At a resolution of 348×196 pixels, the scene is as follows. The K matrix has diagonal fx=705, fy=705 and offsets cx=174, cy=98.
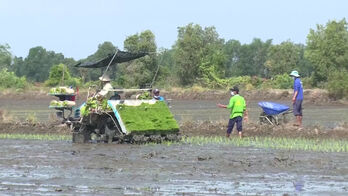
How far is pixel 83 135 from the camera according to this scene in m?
20.6

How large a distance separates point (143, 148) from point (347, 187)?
819cm

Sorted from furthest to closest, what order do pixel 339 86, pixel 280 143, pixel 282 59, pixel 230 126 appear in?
pixel 282 59, pixel 339 86, pixel 230 126, pixel 280 143

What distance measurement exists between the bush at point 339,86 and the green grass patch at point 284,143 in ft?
81.5

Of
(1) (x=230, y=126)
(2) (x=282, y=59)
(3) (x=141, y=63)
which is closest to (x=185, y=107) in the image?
(3) (x=141, y=63)

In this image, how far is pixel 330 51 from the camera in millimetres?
63312

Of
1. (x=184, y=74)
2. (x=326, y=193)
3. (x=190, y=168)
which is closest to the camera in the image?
(x=326, y=193)

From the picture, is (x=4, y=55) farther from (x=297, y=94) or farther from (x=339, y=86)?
(x=297, y=94)

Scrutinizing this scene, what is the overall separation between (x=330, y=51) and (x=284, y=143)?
45.4 meters

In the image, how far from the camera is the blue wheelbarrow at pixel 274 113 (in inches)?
909

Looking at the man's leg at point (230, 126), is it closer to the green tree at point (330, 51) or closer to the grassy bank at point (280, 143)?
the grassy bank at point (280, 143)

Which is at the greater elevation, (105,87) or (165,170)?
(105,87)

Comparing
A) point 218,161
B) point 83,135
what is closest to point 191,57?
point 83,135

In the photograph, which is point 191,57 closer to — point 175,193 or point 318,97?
point 318,97

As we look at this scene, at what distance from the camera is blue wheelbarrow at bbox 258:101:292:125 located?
23.1 metres
